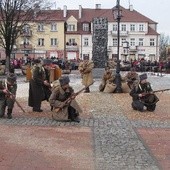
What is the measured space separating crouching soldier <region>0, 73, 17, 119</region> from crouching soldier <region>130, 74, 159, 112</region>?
11.5ft

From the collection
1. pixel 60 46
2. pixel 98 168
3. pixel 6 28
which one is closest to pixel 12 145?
pixel 98 168

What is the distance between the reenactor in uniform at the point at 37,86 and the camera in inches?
556

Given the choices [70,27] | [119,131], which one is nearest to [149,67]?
[119,131]

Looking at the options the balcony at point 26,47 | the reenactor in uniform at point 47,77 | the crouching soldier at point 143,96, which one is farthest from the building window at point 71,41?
the crouching soldier at point 143,96

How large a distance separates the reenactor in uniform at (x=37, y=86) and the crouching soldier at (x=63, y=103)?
1.79 m

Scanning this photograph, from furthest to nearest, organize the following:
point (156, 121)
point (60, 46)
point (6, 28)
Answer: point (60, 46) < point (6, 28) < point (156, 121)

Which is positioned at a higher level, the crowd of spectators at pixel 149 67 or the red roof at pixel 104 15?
the red roof at pixel 104 15

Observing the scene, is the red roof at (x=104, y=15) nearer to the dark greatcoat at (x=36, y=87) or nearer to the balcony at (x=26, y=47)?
the balcony at (x=26, y=47)

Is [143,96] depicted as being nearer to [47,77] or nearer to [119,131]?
[47,77]

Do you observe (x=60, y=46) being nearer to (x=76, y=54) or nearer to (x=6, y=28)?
(x=76, y=54)

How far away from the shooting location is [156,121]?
12672 millimetres

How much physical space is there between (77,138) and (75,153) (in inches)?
53.1

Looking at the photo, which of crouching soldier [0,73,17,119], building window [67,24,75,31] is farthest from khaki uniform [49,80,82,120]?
building window [67,24,75,31]

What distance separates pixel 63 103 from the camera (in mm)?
12227
